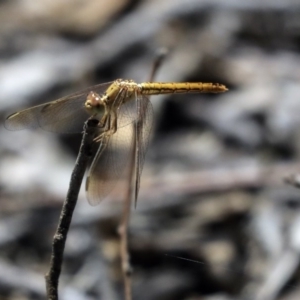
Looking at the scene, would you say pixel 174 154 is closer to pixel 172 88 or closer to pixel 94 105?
pixel 172 88

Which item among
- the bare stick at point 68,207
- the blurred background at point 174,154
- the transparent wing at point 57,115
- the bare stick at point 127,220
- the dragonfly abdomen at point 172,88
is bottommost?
the bare stick at point 68,207

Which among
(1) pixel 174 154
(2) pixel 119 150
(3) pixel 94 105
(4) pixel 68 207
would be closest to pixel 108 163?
(2) pixel 119 150

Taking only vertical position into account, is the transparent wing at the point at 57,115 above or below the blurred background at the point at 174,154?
below

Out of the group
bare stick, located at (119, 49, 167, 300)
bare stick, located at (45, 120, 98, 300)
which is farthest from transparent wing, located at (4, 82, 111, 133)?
bare stick, located at (45, 120, 98, 300)

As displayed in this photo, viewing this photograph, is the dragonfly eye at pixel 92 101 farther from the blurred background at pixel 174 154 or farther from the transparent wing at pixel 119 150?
the blurred background at pixel 174 154

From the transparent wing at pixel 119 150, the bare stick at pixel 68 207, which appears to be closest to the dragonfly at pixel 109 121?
the transparent wing at pixel 119 150

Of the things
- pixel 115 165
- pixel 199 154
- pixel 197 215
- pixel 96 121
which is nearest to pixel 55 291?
pixel 96 121

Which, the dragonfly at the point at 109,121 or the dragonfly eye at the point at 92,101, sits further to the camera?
the dragonfly at the point at 109,121
